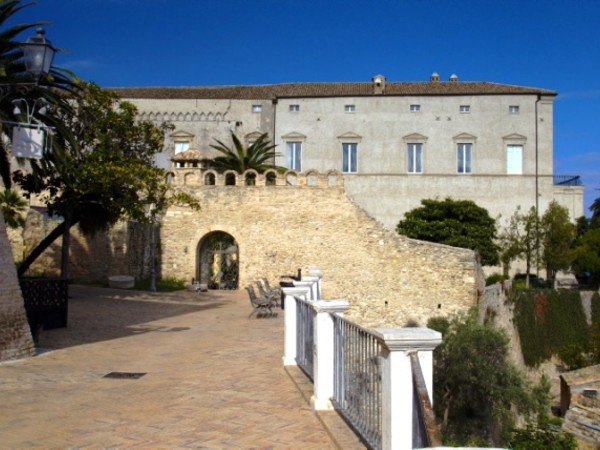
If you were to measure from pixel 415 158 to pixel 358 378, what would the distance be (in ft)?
101

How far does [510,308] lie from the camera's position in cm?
2889

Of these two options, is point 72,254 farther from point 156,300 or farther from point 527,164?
point 527,164

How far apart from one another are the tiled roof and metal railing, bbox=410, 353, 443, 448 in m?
32.8

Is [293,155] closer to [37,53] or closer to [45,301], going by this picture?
[45,301]

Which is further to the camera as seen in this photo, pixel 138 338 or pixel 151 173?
pixel 151 173

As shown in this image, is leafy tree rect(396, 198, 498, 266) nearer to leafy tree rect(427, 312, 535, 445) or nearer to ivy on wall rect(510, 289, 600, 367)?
ivy on wall rect(510, 289, 600, 367)

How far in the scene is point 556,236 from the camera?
106 ft

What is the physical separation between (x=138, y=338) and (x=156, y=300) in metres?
8.20

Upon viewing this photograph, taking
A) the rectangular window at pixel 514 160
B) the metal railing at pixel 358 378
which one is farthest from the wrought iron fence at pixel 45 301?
the rectangular window at pixel 514 160

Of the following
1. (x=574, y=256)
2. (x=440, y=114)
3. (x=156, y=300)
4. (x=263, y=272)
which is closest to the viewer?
(x=156, y=300)

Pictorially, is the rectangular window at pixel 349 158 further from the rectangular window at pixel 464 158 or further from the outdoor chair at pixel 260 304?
the outdoor chair at pixel 260 304

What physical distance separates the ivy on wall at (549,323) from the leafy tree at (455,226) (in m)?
3.15

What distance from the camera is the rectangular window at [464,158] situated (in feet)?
116

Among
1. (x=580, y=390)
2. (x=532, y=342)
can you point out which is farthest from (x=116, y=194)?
(x=532, y=342)
